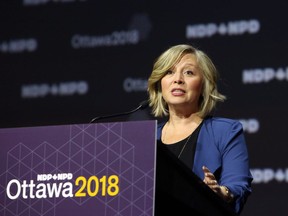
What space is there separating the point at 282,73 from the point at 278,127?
0.89ft

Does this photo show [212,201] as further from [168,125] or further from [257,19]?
[257,19]

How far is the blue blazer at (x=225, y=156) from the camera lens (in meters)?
2.46

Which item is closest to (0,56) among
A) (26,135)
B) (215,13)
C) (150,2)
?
(150,2)

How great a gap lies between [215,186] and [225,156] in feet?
1.24

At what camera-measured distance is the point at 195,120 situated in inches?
110

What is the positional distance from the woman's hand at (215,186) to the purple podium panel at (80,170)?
391mm

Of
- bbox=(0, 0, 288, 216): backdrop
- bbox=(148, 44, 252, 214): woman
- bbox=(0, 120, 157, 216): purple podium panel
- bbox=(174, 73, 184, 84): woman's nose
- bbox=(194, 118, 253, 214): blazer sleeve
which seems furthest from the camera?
bbox=(0, 0, 288, 216): backdrop

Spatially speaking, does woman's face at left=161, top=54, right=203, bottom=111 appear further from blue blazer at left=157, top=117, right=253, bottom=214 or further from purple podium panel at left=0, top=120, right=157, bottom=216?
purple podium panel at left=0, top=120, right=157, bottom=216

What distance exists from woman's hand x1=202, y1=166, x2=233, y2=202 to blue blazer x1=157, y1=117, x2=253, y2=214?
3.4 inches

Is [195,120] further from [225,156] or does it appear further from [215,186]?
[215,186]

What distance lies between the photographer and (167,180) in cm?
189

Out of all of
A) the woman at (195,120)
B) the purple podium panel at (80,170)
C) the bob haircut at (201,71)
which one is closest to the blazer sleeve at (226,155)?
the woman at (195,120)

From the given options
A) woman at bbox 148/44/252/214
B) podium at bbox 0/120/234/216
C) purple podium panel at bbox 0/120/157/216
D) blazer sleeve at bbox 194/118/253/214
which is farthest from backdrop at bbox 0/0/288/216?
purple podium panel at bbox 0/120/157/216

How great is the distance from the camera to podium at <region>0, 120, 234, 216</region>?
183 centimetres
